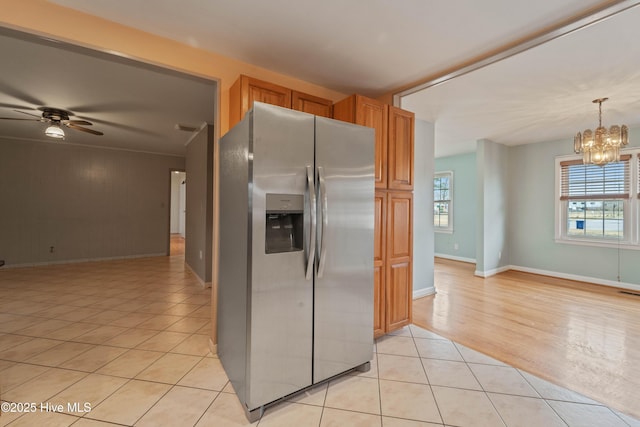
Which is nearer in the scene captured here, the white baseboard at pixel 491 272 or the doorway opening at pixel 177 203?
the white baseboard at pixel 491 272

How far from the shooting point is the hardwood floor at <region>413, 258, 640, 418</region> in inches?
79.7

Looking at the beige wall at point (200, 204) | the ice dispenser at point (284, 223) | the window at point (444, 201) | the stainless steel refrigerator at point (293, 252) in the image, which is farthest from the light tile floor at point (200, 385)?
the window at point (444, 201)

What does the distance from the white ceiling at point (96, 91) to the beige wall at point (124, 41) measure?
7 cm

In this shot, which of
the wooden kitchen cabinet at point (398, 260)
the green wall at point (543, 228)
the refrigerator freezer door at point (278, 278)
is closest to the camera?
the refrigerator freezer door at point (278, 278)

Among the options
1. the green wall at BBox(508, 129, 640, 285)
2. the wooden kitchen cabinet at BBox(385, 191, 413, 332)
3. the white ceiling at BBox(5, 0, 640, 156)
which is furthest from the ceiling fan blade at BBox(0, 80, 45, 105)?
the green wall at BBox(508, 129, 640, 285)

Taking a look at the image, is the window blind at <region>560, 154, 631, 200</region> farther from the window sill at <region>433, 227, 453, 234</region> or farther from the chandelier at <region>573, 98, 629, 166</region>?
the window sill at <region>433, 227, 453, 234</region>

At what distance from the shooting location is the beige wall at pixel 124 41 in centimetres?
170

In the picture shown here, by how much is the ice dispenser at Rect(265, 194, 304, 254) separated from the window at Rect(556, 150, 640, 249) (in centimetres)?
561

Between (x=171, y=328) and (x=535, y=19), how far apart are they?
4.05 m

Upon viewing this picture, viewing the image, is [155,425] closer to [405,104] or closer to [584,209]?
[405,104]

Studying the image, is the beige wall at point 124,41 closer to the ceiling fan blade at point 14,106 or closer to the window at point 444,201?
the ceiling fan blade at point 14,106

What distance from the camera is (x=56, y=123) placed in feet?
13.1

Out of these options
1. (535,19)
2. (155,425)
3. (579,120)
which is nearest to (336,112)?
(535,19)

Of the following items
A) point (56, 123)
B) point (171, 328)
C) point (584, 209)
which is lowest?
point (171, 328)
